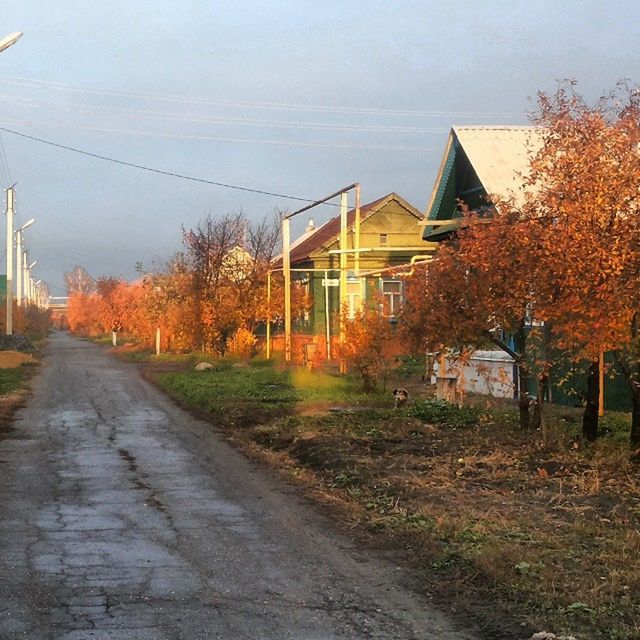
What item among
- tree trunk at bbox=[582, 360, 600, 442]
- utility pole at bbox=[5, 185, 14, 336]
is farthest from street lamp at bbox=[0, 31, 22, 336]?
tree trunk at bbox=[582, 360, 600, 442]

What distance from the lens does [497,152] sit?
21.3 metres

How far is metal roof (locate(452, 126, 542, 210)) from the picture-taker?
20.4 m

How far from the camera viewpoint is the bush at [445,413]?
14.6m

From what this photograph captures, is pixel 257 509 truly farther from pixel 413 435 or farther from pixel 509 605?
pixel 413 435

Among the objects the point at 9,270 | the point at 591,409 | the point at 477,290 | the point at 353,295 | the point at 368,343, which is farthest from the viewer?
the point at 9,270

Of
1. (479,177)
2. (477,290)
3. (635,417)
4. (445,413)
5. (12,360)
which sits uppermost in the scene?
(479,177)

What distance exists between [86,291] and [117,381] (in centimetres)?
8081

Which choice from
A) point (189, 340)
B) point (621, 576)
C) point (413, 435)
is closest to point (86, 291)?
point (189, 340)

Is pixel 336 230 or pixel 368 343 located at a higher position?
pixel 336 230

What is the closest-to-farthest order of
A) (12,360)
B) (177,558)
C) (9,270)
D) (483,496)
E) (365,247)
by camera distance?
(177,558) < (483,496) < (12,360) < (365,247) < (9,270)

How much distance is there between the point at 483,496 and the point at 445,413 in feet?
20.6

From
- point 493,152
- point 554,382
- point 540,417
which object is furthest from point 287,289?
point 540,417

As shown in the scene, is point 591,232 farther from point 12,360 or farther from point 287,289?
point 12,360

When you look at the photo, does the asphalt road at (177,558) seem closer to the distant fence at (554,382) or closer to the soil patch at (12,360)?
the distant fence at (554,382)
